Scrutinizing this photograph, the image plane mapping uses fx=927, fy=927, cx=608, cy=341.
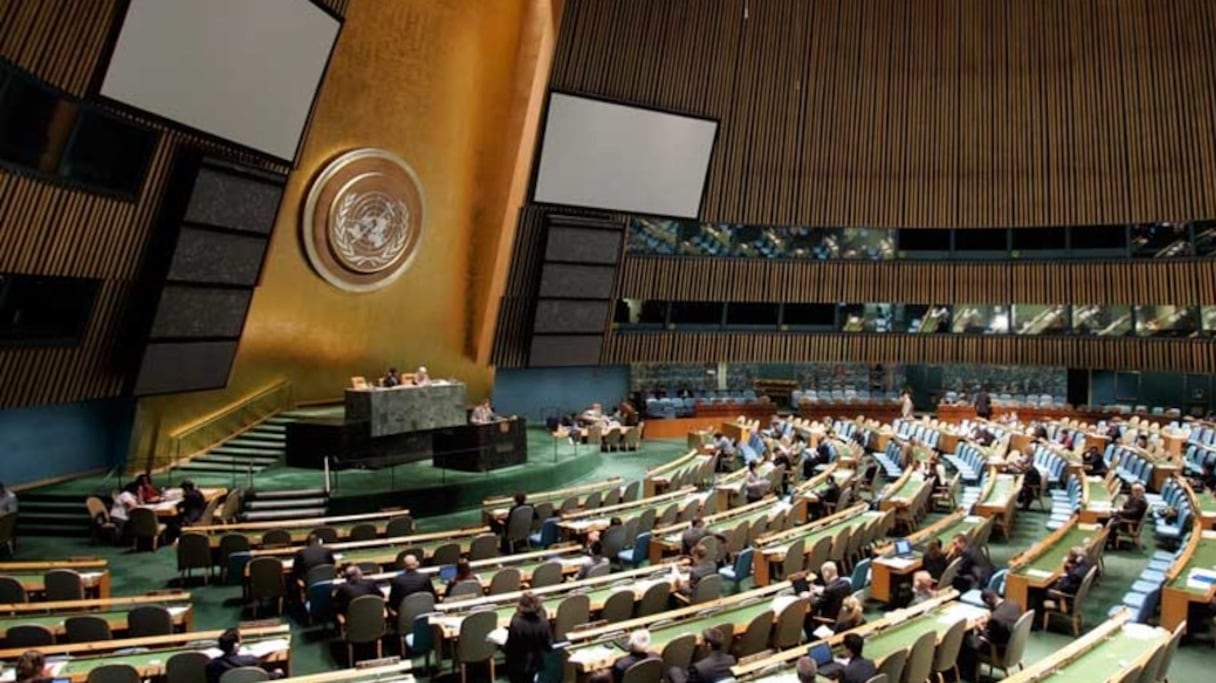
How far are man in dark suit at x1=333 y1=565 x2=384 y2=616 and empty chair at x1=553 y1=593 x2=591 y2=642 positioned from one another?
5.70ft

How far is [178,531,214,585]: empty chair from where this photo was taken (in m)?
10.9

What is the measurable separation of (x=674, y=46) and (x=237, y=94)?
1272cm

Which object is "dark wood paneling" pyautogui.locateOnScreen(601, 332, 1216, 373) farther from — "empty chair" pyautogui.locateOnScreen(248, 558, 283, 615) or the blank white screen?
"empty chair" pyautogui.locateOnScreen(248, 558, 283, 615)

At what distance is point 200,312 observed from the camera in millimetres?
15422

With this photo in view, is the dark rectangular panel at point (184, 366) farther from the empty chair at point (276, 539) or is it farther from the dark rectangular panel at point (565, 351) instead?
the dark rectangular panel at point (565, 351)

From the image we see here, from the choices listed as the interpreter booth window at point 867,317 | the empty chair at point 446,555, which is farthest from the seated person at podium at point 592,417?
the empty chair at point 446,555

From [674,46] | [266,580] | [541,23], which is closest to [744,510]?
[266,580]

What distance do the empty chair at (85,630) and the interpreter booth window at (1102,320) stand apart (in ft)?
81.7

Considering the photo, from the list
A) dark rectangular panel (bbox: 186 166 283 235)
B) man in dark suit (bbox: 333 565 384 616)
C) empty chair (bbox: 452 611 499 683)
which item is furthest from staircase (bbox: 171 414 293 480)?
empty chair (bbox: 452 611 499 683)

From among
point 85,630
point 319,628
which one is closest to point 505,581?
point 319,628

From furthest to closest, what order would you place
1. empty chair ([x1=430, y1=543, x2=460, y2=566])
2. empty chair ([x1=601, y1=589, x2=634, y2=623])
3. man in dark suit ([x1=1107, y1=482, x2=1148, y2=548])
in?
man in dark suit ([x1=1107, y1=482, x2=1148, y2=548])
empty chair ([x1=430, y1=543, x2=460, y2=566])
empty chair ([x1=601, y1=589, x2=634, y2=623])

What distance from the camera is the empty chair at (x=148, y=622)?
801 cm

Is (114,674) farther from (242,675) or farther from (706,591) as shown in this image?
(706,591)

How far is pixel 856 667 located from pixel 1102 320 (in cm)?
2285
